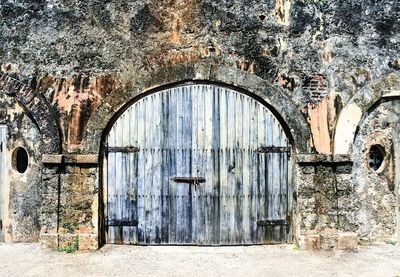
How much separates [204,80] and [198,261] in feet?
8.55

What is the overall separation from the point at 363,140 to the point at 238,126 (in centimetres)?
193

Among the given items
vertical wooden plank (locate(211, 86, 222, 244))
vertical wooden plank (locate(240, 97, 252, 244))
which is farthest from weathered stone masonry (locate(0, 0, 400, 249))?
vertical wooden plank (locate(211, 86, 222, 244))

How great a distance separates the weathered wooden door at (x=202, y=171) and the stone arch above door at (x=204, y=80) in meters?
0.16

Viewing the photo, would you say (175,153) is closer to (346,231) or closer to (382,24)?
(346,231)

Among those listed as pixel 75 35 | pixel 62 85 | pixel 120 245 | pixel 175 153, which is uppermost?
pixel 75 35

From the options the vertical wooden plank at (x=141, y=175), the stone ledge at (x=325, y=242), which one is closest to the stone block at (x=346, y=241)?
the stone ledge at (x=325, y=242)

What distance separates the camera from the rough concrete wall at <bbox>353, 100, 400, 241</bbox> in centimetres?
673

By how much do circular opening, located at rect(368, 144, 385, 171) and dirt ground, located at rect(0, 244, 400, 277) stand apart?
1.21m

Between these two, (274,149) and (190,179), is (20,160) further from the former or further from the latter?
(274,149)

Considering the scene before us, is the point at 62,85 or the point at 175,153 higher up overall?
the point at 62,85

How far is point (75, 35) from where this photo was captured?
6715 mm

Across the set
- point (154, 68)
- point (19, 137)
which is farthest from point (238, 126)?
point (19, 137)

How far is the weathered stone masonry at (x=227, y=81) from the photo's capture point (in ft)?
21.4

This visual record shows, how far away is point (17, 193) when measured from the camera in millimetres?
6902
